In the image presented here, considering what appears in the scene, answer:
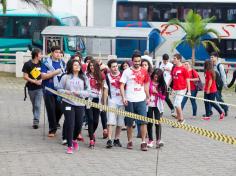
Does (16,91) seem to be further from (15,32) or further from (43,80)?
(15,32)

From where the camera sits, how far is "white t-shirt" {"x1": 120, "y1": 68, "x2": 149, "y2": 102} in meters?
13.4

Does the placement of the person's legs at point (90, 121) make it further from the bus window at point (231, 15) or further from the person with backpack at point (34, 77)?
the bus window at point (231, 15)

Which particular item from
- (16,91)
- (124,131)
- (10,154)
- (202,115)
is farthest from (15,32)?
(10,154)

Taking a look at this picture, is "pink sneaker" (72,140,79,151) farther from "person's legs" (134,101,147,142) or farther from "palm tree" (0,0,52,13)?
"palm tree" (0,0,52,13)

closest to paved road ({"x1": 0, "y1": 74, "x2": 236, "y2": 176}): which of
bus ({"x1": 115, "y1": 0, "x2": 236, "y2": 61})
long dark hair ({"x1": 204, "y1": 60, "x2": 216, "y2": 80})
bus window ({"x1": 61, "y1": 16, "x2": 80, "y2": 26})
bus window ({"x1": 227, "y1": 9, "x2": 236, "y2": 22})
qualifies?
long dark hair ({"x1": 204, "y1": 60, "x2": 216, "y2": 80})

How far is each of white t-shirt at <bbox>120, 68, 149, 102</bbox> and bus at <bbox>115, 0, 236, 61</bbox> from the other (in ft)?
82.4

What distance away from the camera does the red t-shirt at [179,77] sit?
17.5m

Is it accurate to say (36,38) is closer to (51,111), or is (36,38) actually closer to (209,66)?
(209,66)

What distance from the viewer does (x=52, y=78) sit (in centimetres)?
1438

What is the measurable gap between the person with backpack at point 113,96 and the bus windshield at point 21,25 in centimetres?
2599

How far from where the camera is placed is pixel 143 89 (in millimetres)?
13477

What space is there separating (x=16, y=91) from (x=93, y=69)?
11.9 metres

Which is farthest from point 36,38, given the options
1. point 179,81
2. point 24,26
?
point 179,81

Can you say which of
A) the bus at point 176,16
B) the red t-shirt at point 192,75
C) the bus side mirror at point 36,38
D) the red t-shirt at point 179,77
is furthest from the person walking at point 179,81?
the bus side mirror at point 36,38
